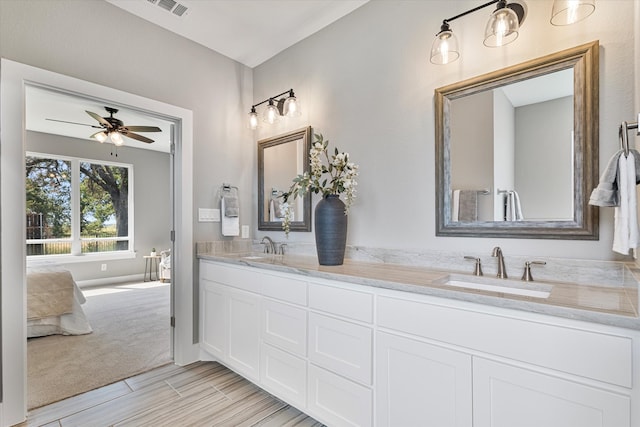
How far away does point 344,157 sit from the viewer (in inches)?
78.7

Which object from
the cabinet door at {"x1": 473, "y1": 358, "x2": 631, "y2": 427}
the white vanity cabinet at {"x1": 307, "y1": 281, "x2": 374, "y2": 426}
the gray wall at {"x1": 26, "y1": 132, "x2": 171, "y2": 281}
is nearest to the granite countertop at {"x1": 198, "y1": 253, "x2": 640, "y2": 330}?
the white vanity cabinet at {"x1": 307, "y1": 281, "x2": 374, "y2": 426}

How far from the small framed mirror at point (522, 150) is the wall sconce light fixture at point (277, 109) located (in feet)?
3.85

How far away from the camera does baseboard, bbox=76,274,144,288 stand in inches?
216

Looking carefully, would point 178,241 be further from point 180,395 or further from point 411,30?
point 411,30

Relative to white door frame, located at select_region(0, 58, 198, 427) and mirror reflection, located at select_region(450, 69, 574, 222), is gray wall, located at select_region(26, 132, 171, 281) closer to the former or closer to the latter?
white door frame, located at select_region(0, 58, 198, 427)

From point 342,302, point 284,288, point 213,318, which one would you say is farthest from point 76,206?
point 342,302

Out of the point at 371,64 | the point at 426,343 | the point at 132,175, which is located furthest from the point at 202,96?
the point at 132,175

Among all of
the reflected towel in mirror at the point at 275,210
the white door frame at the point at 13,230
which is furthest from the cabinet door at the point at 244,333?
the white door frame at the point at 13,230

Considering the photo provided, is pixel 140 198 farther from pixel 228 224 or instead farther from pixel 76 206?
pixel 228 224

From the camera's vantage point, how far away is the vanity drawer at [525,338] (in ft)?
3.01

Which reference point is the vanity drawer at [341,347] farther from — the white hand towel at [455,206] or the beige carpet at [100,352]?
the beige carpet at [100,352]

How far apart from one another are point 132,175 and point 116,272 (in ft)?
6.25

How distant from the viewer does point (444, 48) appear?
1676 mm

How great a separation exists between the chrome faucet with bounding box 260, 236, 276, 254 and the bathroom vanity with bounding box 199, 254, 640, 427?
2.16 feet
